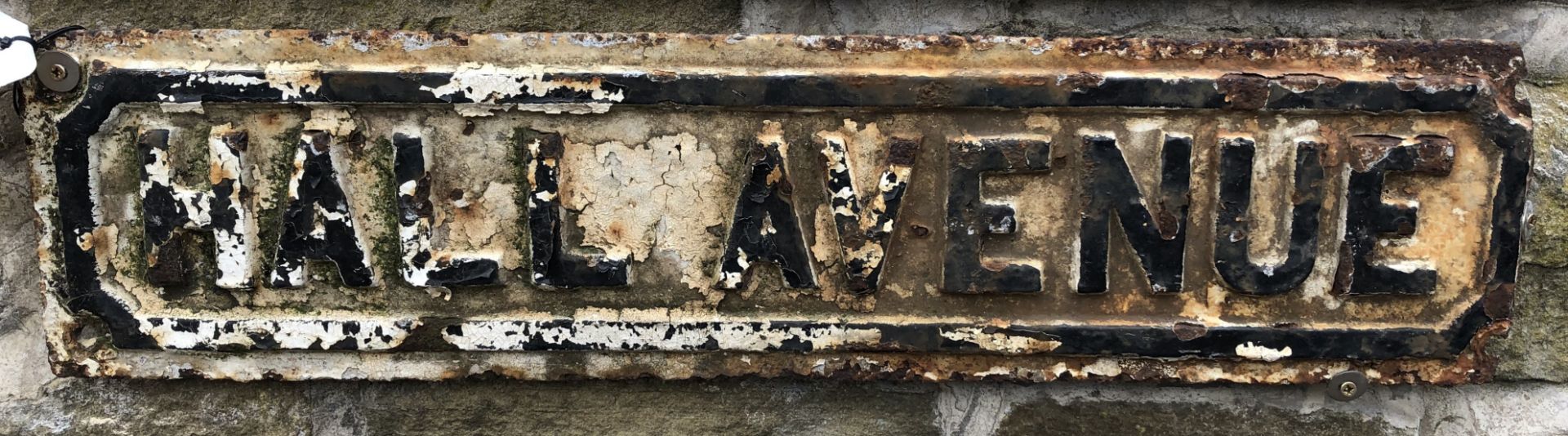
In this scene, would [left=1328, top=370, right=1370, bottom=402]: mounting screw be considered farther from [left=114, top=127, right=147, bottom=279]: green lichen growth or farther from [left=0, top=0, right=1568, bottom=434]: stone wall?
[left=114, top=127, right=147, bottom=279]: green lichen growth

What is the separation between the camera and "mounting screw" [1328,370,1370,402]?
757 millimetres

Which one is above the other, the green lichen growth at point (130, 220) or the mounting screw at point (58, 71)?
the mounting screw at point (58, 71)

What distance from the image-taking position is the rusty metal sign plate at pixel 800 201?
28.0 inches

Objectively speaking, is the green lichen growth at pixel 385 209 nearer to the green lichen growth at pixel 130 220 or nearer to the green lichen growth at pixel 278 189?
the green lichen growth at pixel 278 189

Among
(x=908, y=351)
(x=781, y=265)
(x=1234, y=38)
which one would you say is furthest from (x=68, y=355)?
(x=1234, y=38)

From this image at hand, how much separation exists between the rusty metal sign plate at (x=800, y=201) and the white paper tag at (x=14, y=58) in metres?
0.03

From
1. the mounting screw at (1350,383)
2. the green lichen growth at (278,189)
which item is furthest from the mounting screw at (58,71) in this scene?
the mounting screw at (1350,383)

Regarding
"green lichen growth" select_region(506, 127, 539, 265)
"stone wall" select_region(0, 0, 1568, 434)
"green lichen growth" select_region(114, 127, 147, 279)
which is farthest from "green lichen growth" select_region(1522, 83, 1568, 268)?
"green lichen growth" select_region(114, 127, 147, 279)

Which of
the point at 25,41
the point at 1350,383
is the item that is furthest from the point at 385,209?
the point at 1350,383

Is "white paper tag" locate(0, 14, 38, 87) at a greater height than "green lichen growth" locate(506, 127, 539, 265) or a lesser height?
greater

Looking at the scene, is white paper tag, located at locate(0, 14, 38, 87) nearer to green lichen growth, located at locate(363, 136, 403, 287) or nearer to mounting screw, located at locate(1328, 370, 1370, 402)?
green lichen growth, located at locate(363, 136, 403, 287)

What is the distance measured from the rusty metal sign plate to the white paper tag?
0.03 meters

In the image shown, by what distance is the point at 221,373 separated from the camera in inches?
30.7

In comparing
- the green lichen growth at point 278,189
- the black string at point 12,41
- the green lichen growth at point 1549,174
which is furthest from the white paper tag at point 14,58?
the green lichen growth at point 1549,174
